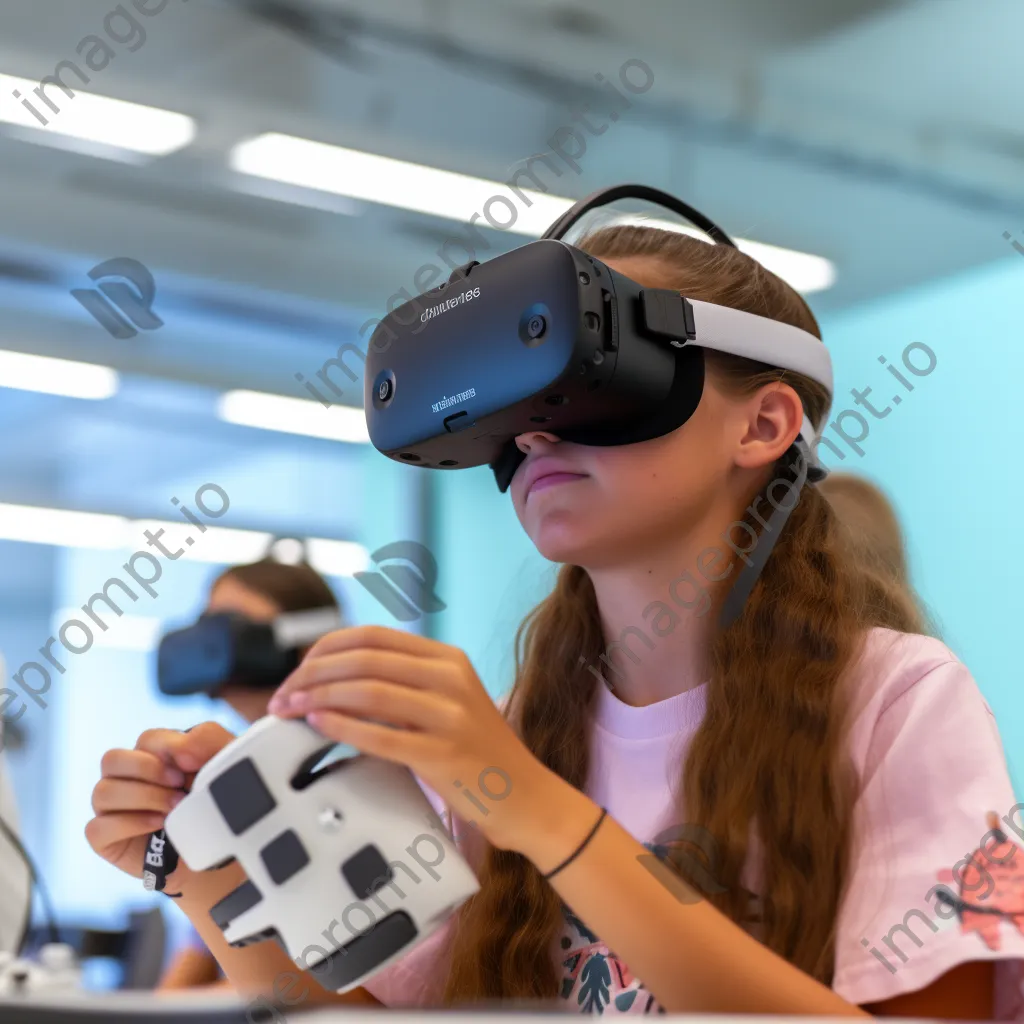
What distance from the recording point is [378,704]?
0.71 m

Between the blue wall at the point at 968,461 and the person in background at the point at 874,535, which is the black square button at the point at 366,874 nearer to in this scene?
the person in background at the point at 874,535

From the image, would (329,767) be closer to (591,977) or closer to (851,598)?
(591,977)

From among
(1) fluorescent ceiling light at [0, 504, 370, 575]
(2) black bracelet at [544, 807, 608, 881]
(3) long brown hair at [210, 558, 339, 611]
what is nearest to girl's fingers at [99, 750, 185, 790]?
(2) black bracelet at [544, 807, 608, 881]

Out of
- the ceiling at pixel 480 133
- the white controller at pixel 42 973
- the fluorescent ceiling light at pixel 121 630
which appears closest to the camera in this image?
the white controller at pixel 42 973

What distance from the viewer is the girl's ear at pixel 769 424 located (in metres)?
1.05

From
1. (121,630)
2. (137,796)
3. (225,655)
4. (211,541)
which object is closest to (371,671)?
(225,655)

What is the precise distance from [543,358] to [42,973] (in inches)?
18.6

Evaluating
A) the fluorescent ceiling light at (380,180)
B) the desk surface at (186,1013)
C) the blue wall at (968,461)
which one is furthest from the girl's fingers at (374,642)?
the blue wall at (968,461)

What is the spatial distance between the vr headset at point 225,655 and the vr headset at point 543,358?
0.19 m

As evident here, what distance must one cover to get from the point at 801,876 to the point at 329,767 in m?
0.34

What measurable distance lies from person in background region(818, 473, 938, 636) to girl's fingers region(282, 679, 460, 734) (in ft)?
1.71

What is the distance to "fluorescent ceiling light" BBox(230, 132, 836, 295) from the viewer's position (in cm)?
350

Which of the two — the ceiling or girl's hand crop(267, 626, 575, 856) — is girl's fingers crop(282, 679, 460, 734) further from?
the ceiling

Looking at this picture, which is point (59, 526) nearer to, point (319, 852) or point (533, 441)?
point (533, 441)
